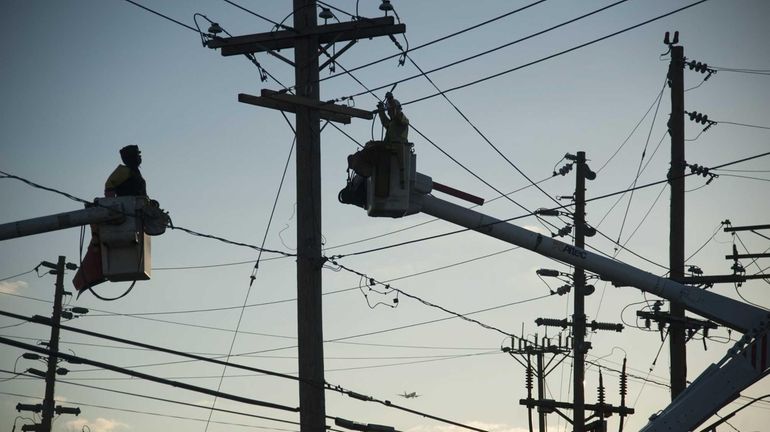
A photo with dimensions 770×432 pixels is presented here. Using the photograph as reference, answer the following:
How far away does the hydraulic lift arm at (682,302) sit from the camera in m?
20.4

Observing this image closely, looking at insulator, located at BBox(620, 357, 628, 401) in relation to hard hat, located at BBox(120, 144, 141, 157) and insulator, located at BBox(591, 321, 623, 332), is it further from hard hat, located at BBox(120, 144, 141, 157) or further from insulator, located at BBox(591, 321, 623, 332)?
hard hat, located at BBox(120, 144, 141, 157)

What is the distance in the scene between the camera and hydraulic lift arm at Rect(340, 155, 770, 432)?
20.4 meters

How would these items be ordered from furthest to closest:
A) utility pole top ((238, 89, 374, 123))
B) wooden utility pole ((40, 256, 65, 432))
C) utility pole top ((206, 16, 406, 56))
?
wooden utility pole ((40, 256, 65, 432)) → utility pole top ((206, 16, 406, 56)) → utility pole top ((238, 89, 374, 123))

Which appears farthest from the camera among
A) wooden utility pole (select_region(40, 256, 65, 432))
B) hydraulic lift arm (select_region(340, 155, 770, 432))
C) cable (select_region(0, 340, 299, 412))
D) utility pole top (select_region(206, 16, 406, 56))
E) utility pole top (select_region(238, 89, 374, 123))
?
wooden utility pole (select_region(40, 256, 65, 432))

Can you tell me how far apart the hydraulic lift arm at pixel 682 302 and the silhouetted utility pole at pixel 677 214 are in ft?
20.6

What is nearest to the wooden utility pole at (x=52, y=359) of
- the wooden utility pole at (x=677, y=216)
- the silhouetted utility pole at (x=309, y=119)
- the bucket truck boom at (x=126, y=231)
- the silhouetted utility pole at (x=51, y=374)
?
the silhouetted utility pole at (x=51, y=374)

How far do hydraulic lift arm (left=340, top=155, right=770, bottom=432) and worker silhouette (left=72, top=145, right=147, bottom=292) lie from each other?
3.51 m

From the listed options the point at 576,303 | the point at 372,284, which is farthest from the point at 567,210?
the point at 372,284

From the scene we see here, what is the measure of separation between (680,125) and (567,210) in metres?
5.72

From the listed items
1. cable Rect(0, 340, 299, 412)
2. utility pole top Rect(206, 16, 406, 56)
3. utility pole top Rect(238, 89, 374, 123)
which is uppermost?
utility pole top Rect(206, 16, 406, 56)

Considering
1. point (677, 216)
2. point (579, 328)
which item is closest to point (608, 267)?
point (677, 216)

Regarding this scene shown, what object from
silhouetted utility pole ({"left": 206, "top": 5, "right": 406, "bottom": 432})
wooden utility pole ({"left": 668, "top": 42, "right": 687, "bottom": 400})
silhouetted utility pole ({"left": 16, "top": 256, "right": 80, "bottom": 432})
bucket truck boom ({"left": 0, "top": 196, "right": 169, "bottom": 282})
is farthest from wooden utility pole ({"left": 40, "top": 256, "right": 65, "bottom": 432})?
bucket truck boom ({"left": 0, "top": 196, "right": 169, "bottom": 282})

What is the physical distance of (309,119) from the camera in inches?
823

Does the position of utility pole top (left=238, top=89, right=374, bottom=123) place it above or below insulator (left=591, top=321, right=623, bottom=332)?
below
